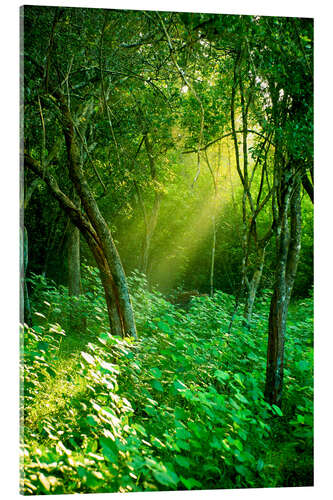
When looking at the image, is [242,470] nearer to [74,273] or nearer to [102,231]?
[102,231]

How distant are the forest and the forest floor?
0.01 metres

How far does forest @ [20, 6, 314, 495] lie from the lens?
2.32 metres

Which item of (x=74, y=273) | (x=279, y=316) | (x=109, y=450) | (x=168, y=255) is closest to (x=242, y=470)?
(x=109, y=450)

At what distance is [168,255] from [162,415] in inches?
54.3

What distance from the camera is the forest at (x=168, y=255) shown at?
2.32 metres

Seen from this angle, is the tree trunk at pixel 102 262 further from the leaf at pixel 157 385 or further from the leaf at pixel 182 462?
the leaf at pixel 182 462

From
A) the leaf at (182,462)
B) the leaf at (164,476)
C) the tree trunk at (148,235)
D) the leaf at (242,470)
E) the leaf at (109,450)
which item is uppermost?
the tree trunk at (148,235)

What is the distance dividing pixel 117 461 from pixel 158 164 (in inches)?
94.3

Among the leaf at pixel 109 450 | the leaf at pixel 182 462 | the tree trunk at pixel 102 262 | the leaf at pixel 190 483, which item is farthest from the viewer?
the tree trunk at pixel 102 262

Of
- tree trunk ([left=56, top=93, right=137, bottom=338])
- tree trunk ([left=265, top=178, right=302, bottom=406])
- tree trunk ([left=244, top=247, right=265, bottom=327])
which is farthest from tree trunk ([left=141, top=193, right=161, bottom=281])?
tree trunk ([left=265, top=178, right=302, bottom=406])

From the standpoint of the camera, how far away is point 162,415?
2.42 m

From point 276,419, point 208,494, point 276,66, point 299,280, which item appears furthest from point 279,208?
point 208,494

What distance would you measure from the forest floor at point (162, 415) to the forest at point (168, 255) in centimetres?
1

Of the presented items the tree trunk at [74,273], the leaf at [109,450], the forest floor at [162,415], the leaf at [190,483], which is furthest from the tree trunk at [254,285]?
the leaf at [109,450]
